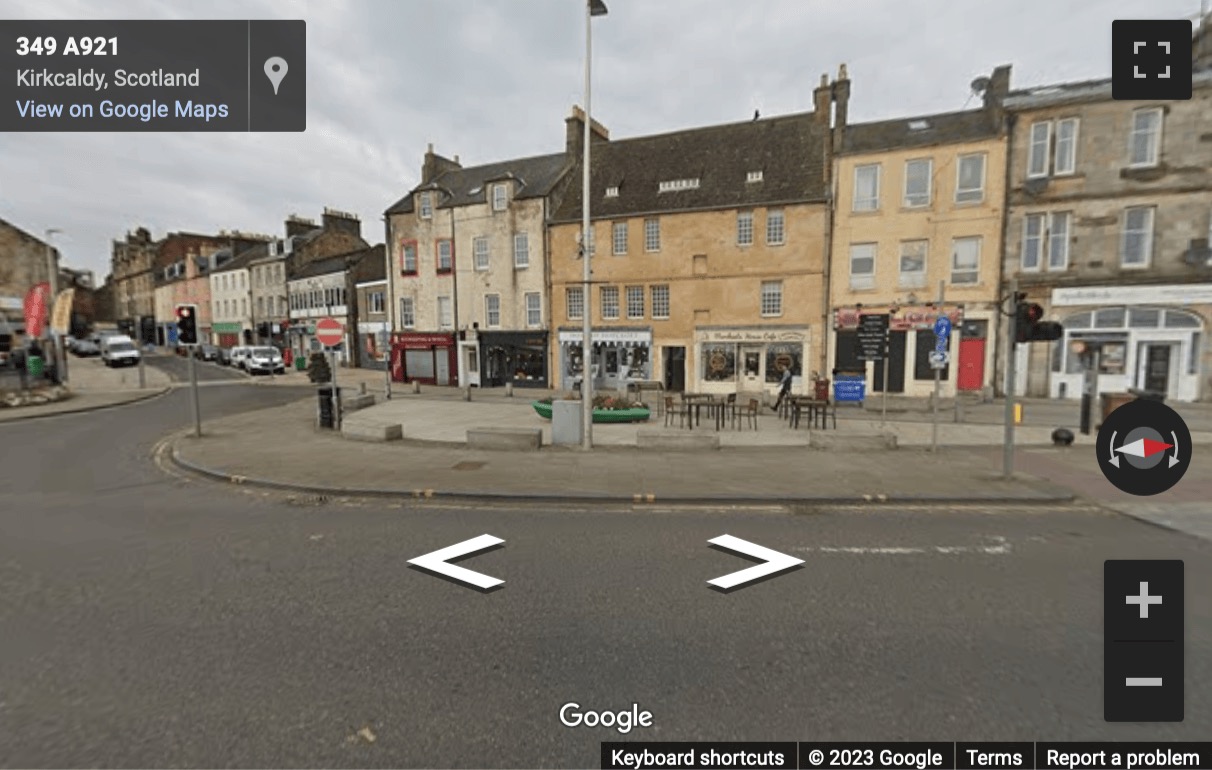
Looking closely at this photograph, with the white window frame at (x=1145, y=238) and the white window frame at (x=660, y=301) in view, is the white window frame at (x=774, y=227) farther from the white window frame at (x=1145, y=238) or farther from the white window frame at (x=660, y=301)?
the white window frame at (x=1145, y=238)

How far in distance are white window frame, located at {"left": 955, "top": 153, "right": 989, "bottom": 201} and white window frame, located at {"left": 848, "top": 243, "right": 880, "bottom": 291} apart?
10.8 feet

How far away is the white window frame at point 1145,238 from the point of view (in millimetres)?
18547

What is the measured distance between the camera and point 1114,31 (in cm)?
410

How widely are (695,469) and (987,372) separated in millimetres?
16644

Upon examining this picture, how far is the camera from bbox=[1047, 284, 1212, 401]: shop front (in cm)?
1819

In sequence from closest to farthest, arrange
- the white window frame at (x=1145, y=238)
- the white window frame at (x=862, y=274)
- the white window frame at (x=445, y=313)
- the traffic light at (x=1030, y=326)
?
the traffic light at (x=1030, y=326) → the white window frame at (x=1145, y=238) → the white window frame at (x=862, y=274) → the white window frame at (x=445, y=313)

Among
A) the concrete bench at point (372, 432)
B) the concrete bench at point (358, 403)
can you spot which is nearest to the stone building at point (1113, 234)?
the concrete bench at point (372, 432)

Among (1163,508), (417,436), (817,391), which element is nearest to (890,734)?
(1163,508)

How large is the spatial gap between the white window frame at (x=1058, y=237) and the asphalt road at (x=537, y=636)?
55.7ft

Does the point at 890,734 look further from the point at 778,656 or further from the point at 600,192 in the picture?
the point at 600,192

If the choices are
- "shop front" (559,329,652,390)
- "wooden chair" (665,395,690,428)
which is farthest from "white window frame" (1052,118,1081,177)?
"wooden chair" (665,395,690,428)

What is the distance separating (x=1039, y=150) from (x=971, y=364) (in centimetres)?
797

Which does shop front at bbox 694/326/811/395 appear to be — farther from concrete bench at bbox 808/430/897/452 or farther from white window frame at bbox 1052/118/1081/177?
concrete bench at bbox 808/430/897/452

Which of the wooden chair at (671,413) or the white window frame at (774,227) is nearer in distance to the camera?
the wooden chair at (671,413)
